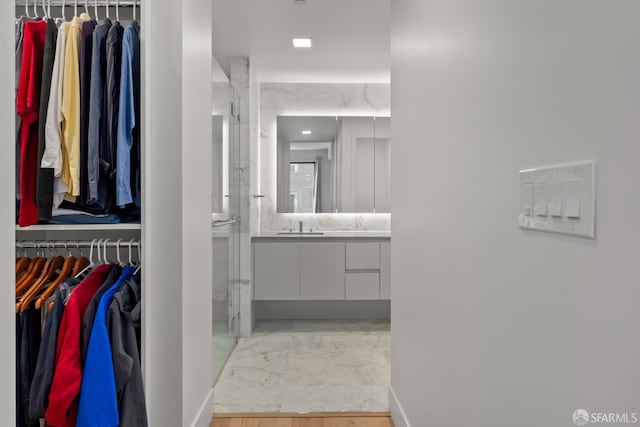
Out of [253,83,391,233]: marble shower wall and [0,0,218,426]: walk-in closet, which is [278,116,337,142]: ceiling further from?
[0,0,218,426]: walk-in closet

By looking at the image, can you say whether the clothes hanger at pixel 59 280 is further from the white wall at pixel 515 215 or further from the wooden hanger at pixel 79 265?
the white wall at pixel 515 215

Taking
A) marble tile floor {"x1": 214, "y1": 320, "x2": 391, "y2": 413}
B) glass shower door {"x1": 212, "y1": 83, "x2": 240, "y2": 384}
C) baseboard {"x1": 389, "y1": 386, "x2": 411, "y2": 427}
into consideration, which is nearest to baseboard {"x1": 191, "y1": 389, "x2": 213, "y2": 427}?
marble tile floor {"x1": 214, "y1": 320, "x2": 391, "y2": 413}

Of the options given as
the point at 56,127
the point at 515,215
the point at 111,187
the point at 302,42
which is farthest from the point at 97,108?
the point at 302,42

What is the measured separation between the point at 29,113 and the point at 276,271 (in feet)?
9.25

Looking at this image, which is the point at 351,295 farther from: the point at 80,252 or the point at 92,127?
the point at 92,127

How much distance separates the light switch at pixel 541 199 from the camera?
3.06ft

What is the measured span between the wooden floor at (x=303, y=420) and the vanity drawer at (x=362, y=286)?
5.86ft

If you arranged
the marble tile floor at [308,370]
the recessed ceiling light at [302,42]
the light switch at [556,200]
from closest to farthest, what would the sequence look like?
1. the light switch at [556,200]
2. the marble tile floor at [308,370]
3. the recessed ceiling light at [302,42]

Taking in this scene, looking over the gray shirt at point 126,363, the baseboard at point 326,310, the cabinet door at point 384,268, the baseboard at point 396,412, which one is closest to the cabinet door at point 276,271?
the baseboard at point 326,310

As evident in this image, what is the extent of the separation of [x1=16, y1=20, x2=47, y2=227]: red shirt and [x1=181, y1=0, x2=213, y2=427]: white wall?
54 centimetres

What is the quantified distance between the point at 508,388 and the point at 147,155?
1.49 meters

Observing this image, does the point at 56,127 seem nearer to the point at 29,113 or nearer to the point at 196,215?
the point at 29,113

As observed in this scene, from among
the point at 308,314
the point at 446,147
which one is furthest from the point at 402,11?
the point at 308,314

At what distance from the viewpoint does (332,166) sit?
191 inches
